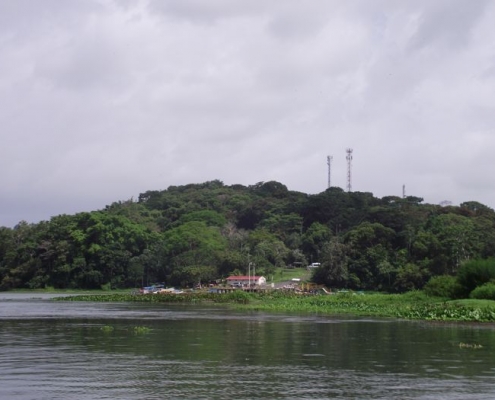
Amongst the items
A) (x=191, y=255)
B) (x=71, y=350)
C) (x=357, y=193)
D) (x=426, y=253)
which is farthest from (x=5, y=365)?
(x=357, y=193)

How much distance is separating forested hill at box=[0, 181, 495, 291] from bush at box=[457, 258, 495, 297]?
3831cm

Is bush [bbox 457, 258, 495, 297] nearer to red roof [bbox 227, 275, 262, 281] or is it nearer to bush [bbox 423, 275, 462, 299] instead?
bush [bbox 423, 275, 462, 299]

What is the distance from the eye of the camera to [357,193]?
509 feet

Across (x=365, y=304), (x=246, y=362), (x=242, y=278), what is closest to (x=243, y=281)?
(x=242, y=278)

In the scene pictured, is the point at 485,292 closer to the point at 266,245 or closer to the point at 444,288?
the point at 444,288

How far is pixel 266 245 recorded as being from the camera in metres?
128

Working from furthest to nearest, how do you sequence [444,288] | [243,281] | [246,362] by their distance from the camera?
[243,281] → [444,288] → [246,362]

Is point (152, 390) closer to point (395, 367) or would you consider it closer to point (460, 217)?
point (395, 367)

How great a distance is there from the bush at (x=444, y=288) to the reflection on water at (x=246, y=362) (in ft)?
60.8

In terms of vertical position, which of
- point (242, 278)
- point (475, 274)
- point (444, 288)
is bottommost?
point (444, 288)

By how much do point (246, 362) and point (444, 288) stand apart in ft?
125

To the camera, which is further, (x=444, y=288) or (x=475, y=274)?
(x=444, y=288)

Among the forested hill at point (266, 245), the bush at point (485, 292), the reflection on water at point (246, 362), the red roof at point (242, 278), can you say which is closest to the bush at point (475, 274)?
the bush at point (485, 292)

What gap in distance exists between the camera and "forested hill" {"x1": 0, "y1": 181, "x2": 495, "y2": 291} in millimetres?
101062
